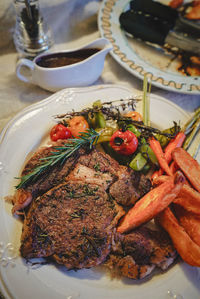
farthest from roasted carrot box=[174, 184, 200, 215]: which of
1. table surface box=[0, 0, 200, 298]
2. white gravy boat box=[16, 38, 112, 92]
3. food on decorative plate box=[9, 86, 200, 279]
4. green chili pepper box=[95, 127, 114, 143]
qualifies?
white gravy boat box=[16, 38, 112, 92]

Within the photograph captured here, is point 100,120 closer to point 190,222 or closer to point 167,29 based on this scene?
point 190,222

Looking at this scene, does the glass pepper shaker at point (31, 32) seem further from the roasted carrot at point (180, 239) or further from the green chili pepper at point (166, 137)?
the roasted carrot at point (180, 239)

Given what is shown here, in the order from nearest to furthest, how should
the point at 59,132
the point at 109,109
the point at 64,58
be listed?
the point at 59,132
the point at 109,109
the point at 64,58

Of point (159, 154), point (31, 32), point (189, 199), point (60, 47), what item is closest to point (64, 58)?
point (31, 32)

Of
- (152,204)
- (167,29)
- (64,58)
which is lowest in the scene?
(152,204)

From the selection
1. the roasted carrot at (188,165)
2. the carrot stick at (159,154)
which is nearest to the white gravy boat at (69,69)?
the carrot stick at (159,154)

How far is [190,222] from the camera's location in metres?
1.80

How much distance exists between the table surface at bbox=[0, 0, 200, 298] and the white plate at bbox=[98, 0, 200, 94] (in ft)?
0.48

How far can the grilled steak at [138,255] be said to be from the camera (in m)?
1.67

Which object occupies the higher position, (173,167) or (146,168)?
(173,167)

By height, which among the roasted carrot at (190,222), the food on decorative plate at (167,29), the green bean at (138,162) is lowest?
the roasted carrot at (190,222)

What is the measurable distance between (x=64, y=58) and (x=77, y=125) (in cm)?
79

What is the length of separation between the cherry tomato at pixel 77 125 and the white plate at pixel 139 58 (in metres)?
0.86

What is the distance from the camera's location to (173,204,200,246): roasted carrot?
174 centimetres
